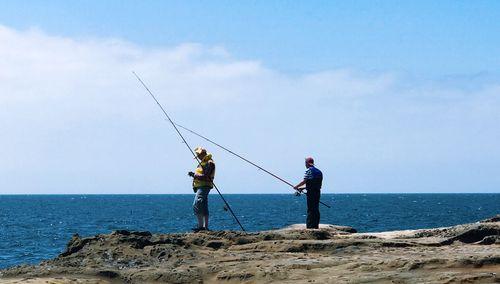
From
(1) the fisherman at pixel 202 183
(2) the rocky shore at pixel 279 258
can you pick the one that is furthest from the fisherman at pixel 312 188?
(1) the fisherman at pixel 202 183

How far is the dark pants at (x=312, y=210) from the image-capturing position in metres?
15.4

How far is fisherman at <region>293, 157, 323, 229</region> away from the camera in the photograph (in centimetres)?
1540

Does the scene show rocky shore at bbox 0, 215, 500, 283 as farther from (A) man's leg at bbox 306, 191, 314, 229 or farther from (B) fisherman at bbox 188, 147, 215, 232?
(B) fisherman at bbox 188, 147, 215, 232

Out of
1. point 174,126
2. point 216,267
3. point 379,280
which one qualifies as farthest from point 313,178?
point 379,280

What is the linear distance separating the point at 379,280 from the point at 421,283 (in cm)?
55

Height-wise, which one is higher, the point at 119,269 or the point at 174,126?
the point at 174,126

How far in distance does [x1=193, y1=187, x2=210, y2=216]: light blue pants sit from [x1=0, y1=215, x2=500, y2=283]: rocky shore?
5.56 ft

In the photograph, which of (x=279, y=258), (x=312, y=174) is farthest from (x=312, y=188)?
(x=279, y=258)

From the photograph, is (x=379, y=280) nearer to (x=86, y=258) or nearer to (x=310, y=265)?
(x=310, y=265)

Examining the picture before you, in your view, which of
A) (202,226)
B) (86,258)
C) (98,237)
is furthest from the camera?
(202,226)

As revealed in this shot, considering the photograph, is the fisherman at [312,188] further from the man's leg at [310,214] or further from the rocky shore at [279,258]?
the rocky shore at [279,258]

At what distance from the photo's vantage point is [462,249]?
38.1 feet

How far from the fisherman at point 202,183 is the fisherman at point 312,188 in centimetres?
182

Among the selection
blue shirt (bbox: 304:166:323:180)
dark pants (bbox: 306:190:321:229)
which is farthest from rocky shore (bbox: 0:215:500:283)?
blue shirt (bbox: 304:166:323:180)
